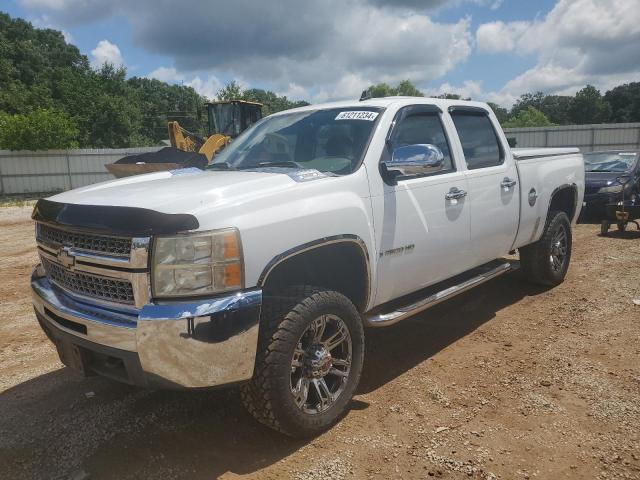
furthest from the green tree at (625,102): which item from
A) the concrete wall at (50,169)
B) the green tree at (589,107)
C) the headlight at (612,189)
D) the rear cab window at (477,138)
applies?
the rear cab window at (477,138)

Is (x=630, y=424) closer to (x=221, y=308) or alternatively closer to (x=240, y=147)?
(x=221, y=308)

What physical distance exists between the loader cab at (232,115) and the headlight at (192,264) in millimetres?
18898

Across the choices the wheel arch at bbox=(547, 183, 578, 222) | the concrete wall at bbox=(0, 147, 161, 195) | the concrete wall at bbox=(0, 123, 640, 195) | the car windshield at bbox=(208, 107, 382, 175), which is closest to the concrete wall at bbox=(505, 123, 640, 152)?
the concrete wall at bbox=(0, 123, 640, 195)

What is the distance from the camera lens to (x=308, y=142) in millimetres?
3934

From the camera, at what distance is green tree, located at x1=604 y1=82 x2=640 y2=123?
8244 centimetres

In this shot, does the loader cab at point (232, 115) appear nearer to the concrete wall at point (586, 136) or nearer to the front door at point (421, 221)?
the concrete wall at point (586, 136)

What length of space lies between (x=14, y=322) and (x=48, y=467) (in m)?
2.95

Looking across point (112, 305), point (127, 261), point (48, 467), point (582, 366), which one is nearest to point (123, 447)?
point (48, 467)

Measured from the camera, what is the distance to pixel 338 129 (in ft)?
12.5

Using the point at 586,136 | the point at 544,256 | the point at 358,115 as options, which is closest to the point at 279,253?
the point at 358,115

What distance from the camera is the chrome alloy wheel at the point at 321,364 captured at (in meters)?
2.98

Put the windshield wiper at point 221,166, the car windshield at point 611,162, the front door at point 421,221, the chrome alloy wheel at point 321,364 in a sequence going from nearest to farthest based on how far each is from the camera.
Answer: the chrome alloy wheel at point 321,364, the front door at point 421,221, the windshield wiper at point 221,166, the car windshield at point 611,162

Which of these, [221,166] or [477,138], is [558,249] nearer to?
[477,138]

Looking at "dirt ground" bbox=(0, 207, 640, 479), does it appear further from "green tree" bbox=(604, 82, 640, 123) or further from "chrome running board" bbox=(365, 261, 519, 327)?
"green tree" bbox=(604, 82, 640, 123)
